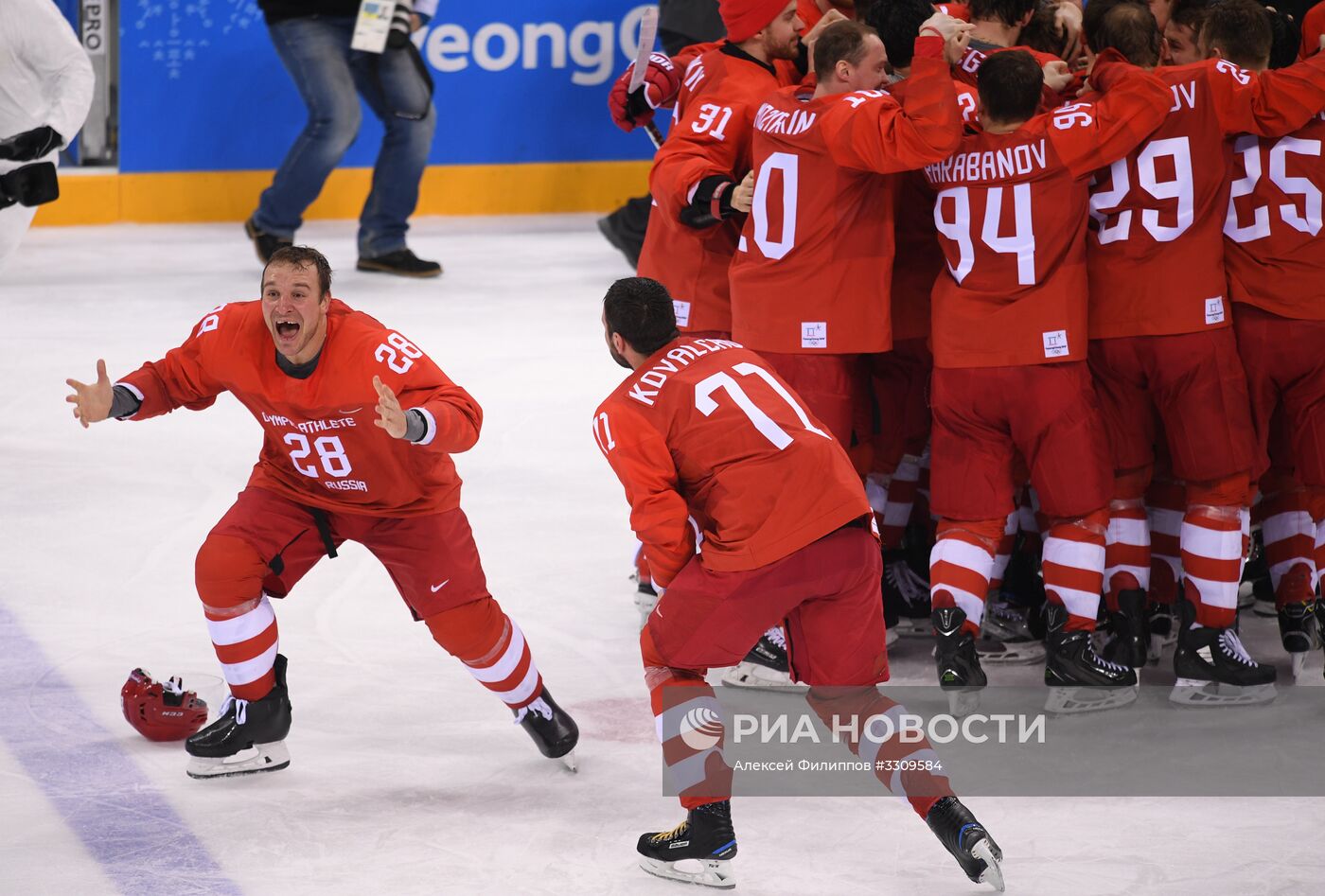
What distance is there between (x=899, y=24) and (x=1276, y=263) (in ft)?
3.55

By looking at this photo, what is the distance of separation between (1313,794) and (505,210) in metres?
8.17

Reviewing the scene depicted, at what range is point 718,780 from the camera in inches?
132

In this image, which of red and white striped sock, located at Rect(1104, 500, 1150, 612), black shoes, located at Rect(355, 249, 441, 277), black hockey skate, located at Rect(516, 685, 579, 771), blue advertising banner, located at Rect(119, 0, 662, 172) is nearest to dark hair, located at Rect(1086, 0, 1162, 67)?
red and white striped sock, located at Rect(1104, 500, 1150, 612)

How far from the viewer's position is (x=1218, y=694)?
4281 mm

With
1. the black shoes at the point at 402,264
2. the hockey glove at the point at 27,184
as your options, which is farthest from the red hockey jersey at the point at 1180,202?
the black shoes at the point at 402,264

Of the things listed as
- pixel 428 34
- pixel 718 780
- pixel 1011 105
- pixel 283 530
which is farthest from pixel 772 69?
pixel 428 34

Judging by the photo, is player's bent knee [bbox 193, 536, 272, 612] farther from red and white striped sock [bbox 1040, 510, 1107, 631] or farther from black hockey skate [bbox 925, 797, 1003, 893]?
red and white striped sock [bbox 1040, 510, 1107, 631]

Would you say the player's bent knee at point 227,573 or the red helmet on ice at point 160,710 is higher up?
the player's bent knee at point 227,573

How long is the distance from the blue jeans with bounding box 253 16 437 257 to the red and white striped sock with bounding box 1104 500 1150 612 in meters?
5.66

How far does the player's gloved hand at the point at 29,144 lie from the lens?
5.98 metres

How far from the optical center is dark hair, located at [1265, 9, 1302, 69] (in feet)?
15.2

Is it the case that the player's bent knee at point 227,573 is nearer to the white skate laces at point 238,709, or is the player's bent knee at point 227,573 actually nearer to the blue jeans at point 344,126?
the white skate laces at point 238,709

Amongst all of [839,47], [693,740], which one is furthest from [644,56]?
[693,740]

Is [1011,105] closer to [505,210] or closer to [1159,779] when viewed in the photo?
[1159,779]
